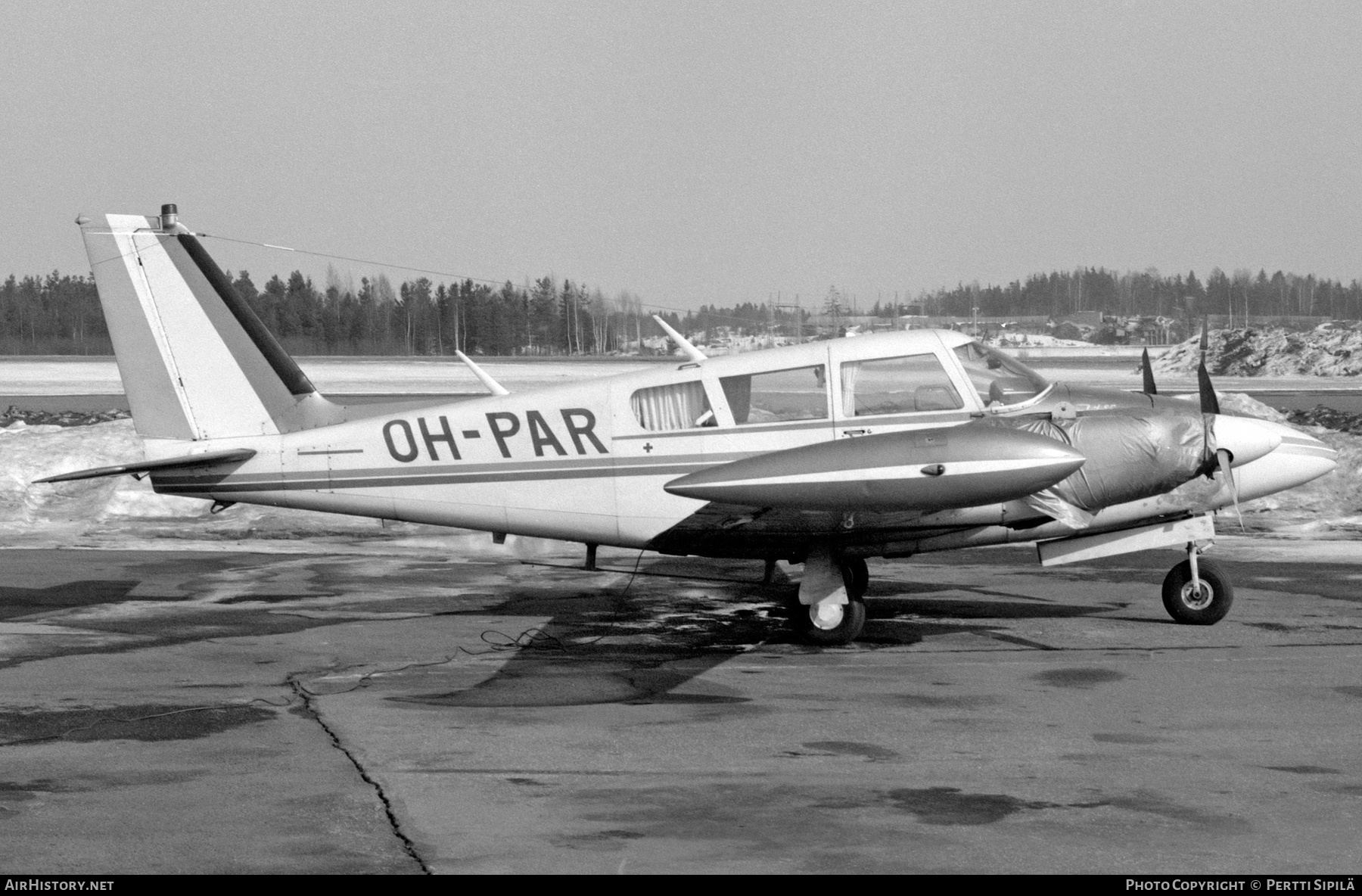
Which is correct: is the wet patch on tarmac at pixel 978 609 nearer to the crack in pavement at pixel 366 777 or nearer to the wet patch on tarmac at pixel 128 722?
the crack in pavement at pixel 366 777

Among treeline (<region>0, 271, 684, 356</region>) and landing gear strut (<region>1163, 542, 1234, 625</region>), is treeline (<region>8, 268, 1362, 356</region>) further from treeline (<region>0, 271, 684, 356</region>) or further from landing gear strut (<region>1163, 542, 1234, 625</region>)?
landing gear strut (<region>1163, 542, 1234, 625</region>)

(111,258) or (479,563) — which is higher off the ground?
(111,258)

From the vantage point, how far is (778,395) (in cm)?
1085

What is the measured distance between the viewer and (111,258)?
12.0 m

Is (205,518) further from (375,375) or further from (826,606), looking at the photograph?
(375,375)

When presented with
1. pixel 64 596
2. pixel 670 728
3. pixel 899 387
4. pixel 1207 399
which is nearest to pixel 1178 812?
pixel 670 728

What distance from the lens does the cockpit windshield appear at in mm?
10766

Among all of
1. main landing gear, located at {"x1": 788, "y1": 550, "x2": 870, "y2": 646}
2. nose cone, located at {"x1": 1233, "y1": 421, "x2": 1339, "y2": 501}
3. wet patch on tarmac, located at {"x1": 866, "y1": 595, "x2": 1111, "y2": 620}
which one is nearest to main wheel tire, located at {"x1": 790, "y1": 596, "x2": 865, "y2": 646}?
main landing gear, located at {"x1": 788, "y1": 550, "x2": 870, "y2": 646}

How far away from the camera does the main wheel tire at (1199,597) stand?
10.9 meters

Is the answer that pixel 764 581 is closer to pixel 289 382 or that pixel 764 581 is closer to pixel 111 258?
pixel 289 382

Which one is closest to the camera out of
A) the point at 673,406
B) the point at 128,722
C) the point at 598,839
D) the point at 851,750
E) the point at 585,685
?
the point at 598,839

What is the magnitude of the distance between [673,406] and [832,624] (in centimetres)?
219
